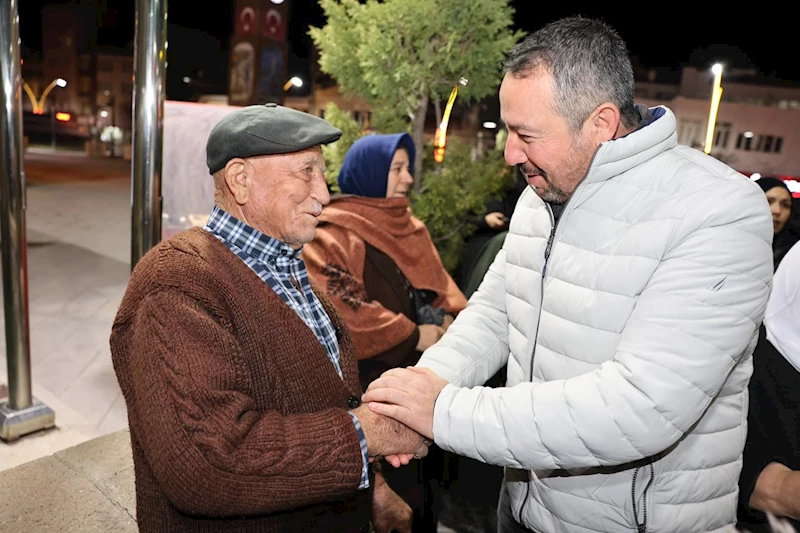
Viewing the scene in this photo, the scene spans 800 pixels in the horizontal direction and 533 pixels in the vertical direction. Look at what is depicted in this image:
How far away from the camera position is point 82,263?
8680 mm

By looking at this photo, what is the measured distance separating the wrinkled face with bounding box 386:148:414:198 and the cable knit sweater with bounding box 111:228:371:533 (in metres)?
2.05

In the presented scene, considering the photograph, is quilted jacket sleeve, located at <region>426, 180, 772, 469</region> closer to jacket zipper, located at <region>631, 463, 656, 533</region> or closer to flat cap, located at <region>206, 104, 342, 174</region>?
jacket zipper, located at <region>631, 463, 656, 533</region>

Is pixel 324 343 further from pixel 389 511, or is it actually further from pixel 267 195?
pixel 389 511

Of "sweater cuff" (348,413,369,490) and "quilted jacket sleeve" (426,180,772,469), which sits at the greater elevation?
"quilted jacket sleeve" (426,180,772,469)

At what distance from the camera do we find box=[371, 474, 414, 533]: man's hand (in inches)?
77.8

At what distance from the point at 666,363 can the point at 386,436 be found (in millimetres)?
670

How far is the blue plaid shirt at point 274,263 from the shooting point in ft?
5.17

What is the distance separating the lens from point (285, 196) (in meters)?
1.62

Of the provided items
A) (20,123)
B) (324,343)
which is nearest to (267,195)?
(324,343)

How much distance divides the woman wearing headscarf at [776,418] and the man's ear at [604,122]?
3.35 ft

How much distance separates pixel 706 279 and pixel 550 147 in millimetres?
472

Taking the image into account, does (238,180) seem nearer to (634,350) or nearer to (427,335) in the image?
(634,350)

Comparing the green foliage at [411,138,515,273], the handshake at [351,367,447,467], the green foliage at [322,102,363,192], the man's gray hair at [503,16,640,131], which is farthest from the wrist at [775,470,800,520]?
the green foliage at [322,102,363,192]

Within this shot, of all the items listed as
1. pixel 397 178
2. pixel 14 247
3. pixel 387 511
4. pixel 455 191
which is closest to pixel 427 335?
pixel 397 178
